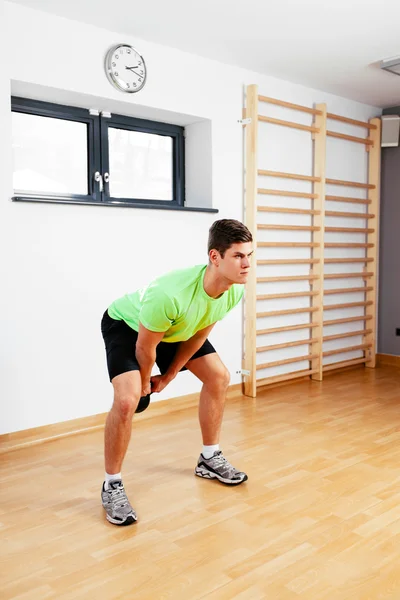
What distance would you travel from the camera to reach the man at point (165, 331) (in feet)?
7.14

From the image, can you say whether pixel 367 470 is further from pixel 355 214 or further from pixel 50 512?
pixel 355 214

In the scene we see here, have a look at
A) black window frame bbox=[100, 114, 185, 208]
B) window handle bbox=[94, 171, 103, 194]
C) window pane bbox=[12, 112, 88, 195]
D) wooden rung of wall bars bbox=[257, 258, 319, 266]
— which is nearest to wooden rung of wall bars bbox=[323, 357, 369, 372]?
wooden rung of wall bars bbox=[257, 258, 319, 266]

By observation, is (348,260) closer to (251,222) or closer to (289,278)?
(289,278)

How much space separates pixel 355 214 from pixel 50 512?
3.79 m

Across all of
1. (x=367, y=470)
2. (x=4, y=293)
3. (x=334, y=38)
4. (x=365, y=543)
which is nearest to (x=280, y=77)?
(x=334, y=38)

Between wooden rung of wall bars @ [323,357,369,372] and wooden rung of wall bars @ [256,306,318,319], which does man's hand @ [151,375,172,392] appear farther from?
wooden rung of wall bars @ [323,357,369,372]

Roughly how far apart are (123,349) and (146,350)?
144mm

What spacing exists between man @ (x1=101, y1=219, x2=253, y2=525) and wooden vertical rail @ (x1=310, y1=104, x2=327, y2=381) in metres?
2.34

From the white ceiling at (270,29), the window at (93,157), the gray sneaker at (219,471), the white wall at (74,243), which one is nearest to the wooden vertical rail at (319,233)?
the white ceiling at (270,29)

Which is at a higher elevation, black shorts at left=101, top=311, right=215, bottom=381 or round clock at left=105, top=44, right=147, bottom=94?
round clock at left=105, top=44, right=147, bottom=94

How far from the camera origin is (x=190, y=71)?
3.95 meters

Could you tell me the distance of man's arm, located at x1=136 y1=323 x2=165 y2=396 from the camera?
7.30ft

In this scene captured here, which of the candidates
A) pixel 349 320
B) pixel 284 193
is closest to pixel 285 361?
pixel 349 320

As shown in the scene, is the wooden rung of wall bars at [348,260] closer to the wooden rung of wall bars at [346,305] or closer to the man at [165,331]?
the wooden rung of wall bars at [346,305]
